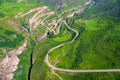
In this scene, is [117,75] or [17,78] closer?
[117,75]

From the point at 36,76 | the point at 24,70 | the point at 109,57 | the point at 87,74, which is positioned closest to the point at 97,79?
the point at 87,74

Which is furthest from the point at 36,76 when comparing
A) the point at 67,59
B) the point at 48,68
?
the point at 67,59

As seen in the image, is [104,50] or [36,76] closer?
[36,76]

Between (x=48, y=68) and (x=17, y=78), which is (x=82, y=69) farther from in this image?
(x=17, y=78)

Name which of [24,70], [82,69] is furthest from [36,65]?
[82,69]

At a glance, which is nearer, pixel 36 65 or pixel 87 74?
pixel 87 74

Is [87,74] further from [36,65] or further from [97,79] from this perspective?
[36,65]

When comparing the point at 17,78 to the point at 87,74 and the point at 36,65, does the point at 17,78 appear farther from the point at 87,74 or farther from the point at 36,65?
Answer: the point at 87,74
